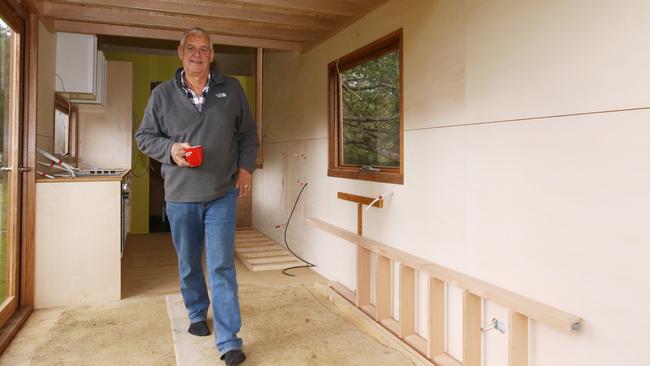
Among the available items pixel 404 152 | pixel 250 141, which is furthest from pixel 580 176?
pixel 250 141

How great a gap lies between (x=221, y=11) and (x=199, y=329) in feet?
7.19

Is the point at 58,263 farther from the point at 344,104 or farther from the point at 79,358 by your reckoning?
the point at 344,104

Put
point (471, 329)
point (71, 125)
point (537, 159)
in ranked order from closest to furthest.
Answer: point (537, 159)
point (471, 329)
point (71, 125)

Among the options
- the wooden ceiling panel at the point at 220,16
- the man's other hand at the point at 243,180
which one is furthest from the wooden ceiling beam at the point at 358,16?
the man's other hand at the point at 243,180

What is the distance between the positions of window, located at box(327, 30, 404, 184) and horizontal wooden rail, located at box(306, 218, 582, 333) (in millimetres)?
455

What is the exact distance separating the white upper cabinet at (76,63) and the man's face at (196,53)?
2054 mm

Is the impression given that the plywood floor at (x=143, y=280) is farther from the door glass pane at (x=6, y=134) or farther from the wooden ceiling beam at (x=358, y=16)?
the wooden ceiling beam at (x=358, y=16)

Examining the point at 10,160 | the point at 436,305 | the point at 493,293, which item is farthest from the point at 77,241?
the point at 493,293

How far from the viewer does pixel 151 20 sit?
134 inches

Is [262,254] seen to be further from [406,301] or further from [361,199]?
[406,301]

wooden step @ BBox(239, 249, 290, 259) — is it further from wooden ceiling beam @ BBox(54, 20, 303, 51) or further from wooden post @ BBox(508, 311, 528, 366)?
wooden post @ BBox(508, 311, 528, 366)

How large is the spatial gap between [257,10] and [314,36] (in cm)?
73

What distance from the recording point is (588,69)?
1.55 metres

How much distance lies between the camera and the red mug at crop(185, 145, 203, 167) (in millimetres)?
2018
